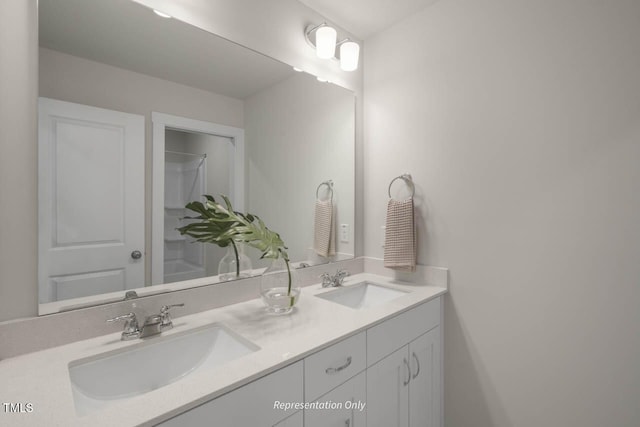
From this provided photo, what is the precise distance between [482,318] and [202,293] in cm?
131

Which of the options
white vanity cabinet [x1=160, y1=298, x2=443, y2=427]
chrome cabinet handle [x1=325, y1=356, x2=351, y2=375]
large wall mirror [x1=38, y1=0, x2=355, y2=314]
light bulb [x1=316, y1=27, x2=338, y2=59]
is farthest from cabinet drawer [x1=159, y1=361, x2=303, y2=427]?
light bulb [x1=316, y1=27, x2=338, y2=59]

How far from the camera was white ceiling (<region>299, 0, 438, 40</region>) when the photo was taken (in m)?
1.56

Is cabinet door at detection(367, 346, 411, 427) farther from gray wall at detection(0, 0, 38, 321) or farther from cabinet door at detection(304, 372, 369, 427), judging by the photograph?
gray wall at detection(0, 0, 38, 321)

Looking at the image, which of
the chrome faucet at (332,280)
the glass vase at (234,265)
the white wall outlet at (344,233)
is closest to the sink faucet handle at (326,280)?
the chrome faucet at (332,280)

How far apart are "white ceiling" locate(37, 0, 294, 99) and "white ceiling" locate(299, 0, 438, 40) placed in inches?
18.0

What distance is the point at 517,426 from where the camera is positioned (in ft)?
4.28

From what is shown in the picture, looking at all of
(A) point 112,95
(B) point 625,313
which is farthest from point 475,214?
(A) point 112,95

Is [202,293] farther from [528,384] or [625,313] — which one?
[625,313]

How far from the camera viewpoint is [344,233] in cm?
181

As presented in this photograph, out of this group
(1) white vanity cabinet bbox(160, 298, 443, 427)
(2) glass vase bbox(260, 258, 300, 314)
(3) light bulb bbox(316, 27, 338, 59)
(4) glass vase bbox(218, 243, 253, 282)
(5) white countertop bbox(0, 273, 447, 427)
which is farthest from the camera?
(3) light bulb bbox(316, 27, 338, 59)

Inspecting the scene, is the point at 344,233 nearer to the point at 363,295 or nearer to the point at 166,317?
the point at 363,295

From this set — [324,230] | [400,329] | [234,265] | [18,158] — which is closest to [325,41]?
[324,230]

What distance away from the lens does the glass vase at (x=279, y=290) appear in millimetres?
1170

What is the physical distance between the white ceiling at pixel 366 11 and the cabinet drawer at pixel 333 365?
5.41 feet
